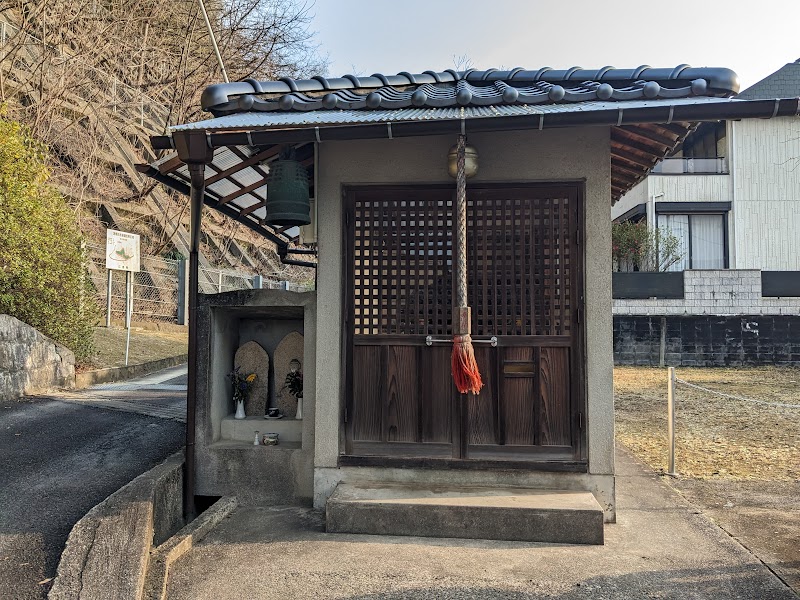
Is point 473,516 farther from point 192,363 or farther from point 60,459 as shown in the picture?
point 60,459

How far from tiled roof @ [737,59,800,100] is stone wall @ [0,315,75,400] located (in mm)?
23245

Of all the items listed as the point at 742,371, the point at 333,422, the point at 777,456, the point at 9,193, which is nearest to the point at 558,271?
the point at 333,422

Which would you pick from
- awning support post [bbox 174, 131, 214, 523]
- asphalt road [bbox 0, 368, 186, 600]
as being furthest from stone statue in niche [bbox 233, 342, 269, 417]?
asphalt road [bbox 0, 368, 186, 600]

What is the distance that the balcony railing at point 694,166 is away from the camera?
22.9 meters

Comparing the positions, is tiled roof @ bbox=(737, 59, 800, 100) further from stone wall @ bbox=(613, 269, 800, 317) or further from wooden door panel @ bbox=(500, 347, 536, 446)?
wooden door panel @ bbox=(500, 347, 536, 446)

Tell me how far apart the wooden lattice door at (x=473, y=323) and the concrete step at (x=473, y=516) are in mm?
483

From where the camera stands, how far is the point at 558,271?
5195 millimetres

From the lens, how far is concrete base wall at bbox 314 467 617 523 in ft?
16.4

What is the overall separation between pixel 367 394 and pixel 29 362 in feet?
22.9

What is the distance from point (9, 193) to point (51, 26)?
29.6 ft

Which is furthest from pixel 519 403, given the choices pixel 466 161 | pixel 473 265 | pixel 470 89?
pixel 470 89

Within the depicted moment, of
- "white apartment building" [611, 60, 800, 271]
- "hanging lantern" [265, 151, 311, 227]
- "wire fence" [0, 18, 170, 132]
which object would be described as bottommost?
"hanging lantern" [265, 151, 311, 227]

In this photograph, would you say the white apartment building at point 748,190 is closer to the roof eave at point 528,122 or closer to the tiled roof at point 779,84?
the tiled roof at point 779,84

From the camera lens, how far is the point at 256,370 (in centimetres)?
611
